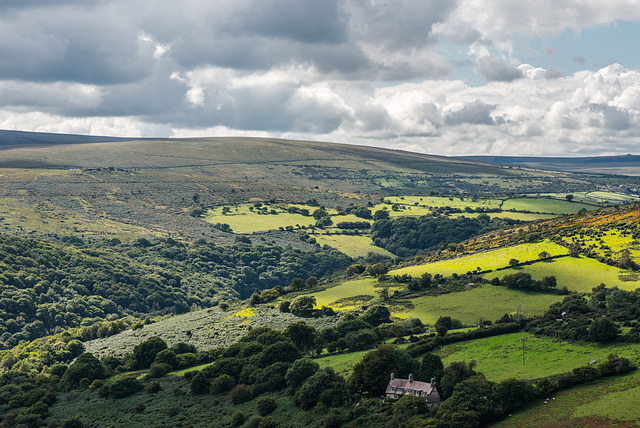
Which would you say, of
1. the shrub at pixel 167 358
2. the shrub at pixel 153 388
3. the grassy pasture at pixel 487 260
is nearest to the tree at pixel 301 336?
the shrub at pixel 167 358

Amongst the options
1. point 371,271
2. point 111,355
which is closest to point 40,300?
point 111,355

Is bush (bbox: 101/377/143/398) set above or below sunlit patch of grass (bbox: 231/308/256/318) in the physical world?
below

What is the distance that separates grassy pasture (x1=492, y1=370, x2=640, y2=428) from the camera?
1820 inches

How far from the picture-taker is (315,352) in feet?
267

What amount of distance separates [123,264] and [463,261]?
10005 cm

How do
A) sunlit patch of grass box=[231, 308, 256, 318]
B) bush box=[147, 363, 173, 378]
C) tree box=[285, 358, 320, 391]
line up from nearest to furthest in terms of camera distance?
tree box=[285, 358, 320, 391], bush box=[147, 363, 173, 378], sunlit patch of grass box=[231, 308, 256, 318]

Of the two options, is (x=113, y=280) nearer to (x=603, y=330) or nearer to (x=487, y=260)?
(x=487, y=260)

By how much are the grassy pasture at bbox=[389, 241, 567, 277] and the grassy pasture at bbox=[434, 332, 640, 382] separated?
37.5 meters

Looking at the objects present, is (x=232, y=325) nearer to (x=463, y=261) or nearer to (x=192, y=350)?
(x=192, y=350)

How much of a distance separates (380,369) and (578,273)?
171 ft

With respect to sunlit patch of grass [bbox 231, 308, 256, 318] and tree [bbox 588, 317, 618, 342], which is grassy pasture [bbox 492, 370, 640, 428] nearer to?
tree [bbox 588, 317, 618, 342]

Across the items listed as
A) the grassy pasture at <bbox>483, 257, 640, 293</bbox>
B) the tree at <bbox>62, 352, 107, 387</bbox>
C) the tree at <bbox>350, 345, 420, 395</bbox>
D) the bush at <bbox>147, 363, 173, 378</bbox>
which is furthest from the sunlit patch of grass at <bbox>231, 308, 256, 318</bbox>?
the tree at <bbox>350, 345, 420, 395</bbox>

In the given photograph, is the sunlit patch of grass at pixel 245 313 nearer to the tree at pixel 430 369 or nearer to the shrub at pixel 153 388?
the shrub at pixel 153 388

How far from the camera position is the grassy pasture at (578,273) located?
301 ft
